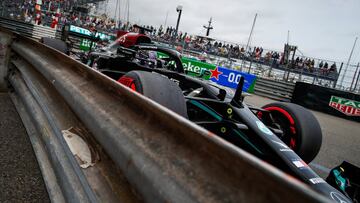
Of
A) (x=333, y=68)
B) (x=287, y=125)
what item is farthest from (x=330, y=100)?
(x=287, y=125)

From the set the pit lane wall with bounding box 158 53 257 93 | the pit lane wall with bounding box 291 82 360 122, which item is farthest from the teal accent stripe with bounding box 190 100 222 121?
the pit lane wall with bounding box 158 53 257 93

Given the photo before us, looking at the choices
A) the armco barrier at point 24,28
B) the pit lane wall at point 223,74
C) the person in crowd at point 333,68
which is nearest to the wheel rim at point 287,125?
the pit lane wall at point 223,74

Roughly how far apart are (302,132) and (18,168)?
2.46 m

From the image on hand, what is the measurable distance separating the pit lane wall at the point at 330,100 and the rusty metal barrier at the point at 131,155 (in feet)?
38.9

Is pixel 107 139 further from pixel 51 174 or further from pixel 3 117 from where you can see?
pixel 3 117

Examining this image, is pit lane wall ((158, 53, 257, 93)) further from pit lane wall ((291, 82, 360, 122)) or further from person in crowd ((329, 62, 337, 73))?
person in crowd ((329, 62, 337, 73))

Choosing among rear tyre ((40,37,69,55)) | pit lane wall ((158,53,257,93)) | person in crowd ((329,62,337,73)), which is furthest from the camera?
person in crowd ((329,62,337,73))

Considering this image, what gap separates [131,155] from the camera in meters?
0.88

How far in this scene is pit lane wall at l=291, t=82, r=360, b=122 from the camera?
11.2 m

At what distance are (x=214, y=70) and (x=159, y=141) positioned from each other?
14008 millimetres

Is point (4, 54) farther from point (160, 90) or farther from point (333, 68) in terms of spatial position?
point (333, 68)

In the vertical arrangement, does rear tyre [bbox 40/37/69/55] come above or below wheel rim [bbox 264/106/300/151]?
above

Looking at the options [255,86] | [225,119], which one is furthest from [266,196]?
[255,86]

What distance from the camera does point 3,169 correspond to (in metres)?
1.66
